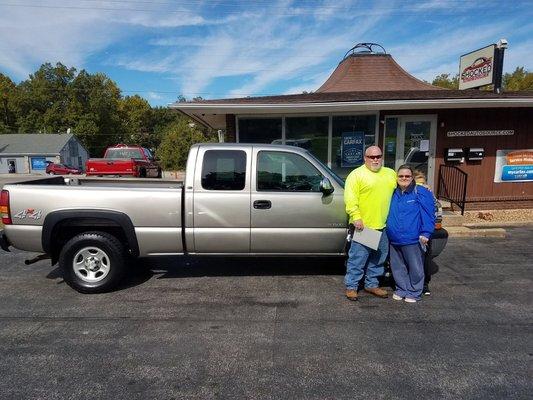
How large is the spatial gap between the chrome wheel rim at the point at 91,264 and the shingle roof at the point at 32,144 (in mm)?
54020

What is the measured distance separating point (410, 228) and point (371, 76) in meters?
13.4

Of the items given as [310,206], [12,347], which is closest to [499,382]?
[310,206]

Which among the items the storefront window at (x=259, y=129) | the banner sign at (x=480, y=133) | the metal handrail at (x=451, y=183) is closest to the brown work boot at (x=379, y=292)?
the storefront window at (x=259, y=129)

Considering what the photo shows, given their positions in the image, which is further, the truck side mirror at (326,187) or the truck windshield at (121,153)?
the truck windshield at (121,153)

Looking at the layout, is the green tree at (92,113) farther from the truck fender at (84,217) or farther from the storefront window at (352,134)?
the truck fender at (84,217)

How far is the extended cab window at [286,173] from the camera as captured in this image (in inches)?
187

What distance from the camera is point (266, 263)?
19.4ft

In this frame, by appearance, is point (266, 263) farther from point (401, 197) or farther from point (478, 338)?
point (478, 338)

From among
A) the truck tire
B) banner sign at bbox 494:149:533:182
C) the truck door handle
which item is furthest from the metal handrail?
the truck tire

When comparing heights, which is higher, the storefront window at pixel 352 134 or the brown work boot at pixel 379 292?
the storefront window at pixel 352 134

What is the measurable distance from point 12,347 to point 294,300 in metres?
2.86

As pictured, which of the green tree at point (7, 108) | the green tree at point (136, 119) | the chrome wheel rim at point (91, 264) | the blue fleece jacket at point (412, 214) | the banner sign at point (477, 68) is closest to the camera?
the blue fleece jacket at point (412, 214)

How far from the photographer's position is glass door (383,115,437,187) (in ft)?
32.5

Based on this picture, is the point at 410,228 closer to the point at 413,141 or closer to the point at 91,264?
the point at 91,264
